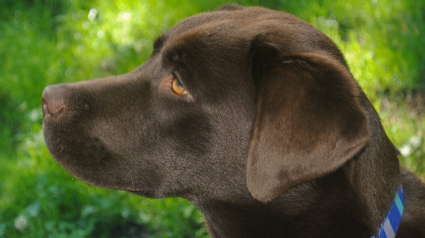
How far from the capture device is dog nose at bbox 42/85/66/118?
2.70 meters

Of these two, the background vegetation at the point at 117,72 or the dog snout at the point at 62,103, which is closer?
the dog snout at the point at 62,103

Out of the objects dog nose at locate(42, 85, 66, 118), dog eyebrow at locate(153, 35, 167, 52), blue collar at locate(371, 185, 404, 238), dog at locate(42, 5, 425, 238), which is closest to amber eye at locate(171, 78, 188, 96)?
dog at locate(42, 5, 425, 238)

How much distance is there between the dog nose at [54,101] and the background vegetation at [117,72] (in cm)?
61

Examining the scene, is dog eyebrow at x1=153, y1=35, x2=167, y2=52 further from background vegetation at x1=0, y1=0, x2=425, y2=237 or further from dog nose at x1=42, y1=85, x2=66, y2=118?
dog nose at x1=42, y1=85, x2=66, y2=118

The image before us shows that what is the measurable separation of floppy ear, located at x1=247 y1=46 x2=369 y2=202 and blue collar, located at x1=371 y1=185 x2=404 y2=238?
0.43 m

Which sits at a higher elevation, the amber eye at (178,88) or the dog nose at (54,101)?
the amber eye at (178,88)

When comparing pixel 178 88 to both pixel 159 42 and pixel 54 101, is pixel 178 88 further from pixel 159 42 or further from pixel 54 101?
pixel 54 101

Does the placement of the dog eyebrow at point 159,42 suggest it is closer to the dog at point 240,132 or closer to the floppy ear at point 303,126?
the dog at point 240,132

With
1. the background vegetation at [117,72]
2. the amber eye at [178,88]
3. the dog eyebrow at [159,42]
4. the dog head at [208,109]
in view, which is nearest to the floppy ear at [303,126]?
the dog head at [208,109]

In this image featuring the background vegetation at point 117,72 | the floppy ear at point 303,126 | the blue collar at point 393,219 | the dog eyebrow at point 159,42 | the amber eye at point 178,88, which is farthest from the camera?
the background vegetation at point 117,72

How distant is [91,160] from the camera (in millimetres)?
2699

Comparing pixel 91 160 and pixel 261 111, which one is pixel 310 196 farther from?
pixel 91 160

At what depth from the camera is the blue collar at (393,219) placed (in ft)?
8.05

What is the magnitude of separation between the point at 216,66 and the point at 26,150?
258cm
